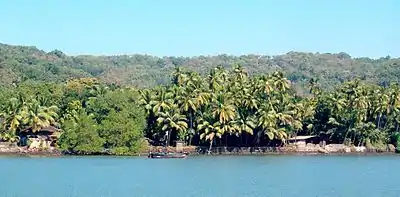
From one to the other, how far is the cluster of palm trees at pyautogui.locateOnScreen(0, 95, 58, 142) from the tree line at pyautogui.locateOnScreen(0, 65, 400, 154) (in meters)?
0.12

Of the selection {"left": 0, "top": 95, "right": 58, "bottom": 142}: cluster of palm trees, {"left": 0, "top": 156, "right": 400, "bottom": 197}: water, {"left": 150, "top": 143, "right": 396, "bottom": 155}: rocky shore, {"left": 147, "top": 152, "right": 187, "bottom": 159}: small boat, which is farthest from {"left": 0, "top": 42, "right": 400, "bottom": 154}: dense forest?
{"left": 0, "top": 156, "right": 400, "bottom": 197}: water

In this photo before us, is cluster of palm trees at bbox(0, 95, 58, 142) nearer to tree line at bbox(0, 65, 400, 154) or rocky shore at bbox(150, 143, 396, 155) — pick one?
tree line at bbox(0, 65, 400, 154)

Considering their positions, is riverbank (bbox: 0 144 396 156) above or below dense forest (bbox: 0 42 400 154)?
below

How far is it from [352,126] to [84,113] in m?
33.3

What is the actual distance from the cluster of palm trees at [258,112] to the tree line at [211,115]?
12cm

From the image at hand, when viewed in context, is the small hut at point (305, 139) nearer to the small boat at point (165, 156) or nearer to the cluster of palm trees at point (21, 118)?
the small boat at point (165, 156)

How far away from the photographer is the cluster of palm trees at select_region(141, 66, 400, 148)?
281ft

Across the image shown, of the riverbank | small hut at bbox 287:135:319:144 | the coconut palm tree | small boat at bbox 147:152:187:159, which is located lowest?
small boat at bbox 147:152:187:159

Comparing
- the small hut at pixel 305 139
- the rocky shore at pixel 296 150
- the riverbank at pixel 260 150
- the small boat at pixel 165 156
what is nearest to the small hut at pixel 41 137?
the riverbank at pixel 260 150

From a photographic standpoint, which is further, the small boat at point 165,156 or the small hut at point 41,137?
the small hut at point 41,137

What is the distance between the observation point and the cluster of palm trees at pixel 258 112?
3371 inches

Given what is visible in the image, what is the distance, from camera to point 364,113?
89000 mm

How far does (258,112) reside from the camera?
86.6 meters

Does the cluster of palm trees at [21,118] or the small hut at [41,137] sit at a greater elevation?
the cluster of palm trees at [21,118]
